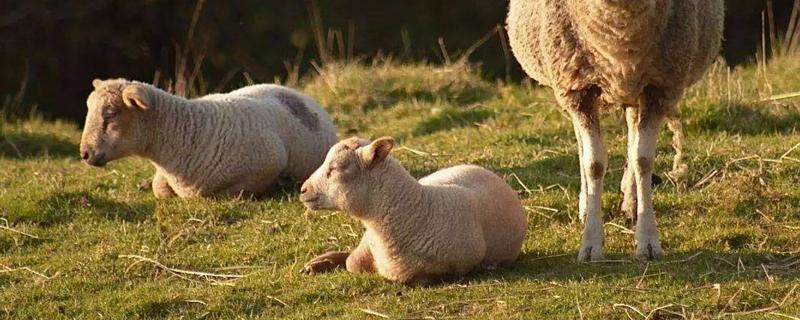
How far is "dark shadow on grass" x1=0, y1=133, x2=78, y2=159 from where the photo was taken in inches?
561

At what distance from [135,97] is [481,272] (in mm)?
3217

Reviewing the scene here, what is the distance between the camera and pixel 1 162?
1352 cm

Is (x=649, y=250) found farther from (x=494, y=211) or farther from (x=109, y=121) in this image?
(x=109, y=121)

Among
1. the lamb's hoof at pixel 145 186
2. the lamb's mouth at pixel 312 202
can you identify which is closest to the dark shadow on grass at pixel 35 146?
the lamb's hoof at pixel 145 186

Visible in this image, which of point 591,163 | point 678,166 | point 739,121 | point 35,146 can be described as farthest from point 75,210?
point 739,121

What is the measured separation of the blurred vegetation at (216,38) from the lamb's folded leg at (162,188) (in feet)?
33.8

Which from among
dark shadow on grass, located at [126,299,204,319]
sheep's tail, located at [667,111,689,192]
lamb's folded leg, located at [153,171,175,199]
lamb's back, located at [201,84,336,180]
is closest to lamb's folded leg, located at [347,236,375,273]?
dark shadow on grass, located at [126,299,204,319]

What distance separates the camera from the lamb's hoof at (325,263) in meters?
8.54

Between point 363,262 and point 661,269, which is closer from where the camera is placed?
point 661,269

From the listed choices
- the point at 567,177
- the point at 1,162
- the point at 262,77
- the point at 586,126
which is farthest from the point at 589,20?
the point at 262,77

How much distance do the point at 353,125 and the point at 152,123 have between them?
12.4ft

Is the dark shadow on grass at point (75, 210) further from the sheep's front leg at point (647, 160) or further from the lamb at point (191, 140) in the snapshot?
the sheep's front leg at point (647, 160)

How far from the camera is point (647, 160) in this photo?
8.43 meters

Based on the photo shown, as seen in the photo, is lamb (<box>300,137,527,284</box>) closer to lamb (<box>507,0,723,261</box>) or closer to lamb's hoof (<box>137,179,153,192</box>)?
lamb (<box>507,0,723,261</box>)
